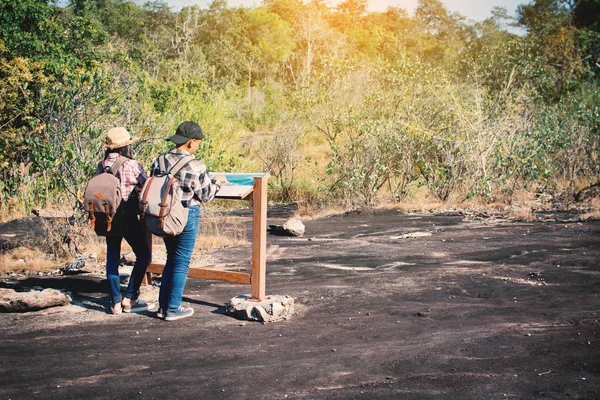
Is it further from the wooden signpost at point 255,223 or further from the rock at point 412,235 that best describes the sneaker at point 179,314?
the rock at point 412,235

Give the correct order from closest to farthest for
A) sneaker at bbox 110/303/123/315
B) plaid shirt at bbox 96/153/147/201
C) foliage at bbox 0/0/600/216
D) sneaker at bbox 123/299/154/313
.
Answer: plaid shirt at bbox 96/153/147/201 → sneaker at bbox 110/303/123/315 → sneaker at bbox 123/299/154/313 → foliage at bbox 0/0/600/216

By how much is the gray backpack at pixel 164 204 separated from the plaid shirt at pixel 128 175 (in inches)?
14.7

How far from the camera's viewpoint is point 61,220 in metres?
10.5

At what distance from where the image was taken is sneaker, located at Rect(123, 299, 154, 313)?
21.0ft

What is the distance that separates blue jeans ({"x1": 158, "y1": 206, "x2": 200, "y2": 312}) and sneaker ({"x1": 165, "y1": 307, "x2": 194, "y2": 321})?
4cm

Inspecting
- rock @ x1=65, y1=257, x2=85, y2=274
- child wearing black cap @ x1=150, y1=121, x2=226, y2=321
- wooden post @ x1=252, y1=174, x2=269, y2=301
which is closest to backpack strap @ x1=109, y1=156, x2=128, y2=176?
child wearing black cap @ x1=150, y1=121, x2=226, y2=321

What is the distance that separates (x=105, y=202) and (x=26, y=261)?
12.1 ft

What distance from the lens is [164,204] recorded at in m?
5.52

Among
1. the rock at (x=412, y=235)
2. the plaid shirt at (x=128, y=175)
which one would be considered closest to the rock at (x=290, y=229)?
the rock at (x=412, y=235)

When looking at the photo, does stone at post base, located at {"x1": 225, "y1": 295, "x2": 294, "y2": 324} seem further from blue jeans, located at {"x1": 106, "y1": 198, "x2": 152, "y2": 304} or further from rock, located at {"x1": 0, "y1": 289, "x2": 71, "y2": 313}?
rock, located at {"x1": 0, "y1": 289, "x2": 71, "y2": 313}

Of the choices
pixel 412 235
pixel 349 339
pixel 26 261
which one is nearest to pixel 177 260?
pixel 349 339

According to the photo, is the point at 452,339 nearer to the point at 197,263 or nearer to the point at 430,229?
the point at 197,263

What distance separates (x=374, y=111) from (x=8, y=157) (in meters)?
8.81

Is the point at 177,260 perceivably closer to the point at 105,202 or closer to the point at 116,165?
the point at 105,202
